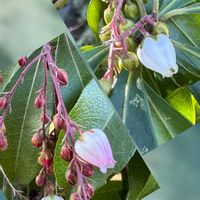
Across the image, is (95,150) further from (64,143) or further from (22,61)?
(22,61)

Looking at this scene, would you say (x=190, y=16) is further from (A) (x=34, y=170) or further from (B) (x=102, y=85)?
(A) (x=34, y=170)

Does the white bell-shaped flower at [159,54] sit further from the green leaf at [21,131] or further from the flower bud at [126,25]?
the green leaf at [21,131]

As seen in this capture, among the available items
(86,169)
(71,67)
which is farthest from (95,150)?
(71,67)

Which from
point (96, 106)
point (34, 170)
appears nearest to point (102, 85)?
point (96, 106)

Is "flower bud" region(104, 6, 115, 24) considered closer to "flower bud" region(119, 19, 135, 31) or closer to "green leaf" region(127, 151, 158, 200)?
"flower bud" region(119, 19, 135, 31)

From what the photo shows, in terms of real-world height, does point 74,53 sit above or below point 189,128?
above

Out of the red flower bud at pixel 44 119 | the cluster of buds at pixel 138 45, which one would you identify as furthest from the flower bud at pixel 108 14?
the red flower bud at pixel 44 119

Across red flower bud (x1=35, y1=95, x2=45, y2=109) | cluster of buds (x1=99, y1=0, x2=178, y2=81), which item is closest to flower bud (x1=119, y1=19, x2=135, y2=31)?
cluster of buds (x1=99, y1=0, x2=178, y2=81)
